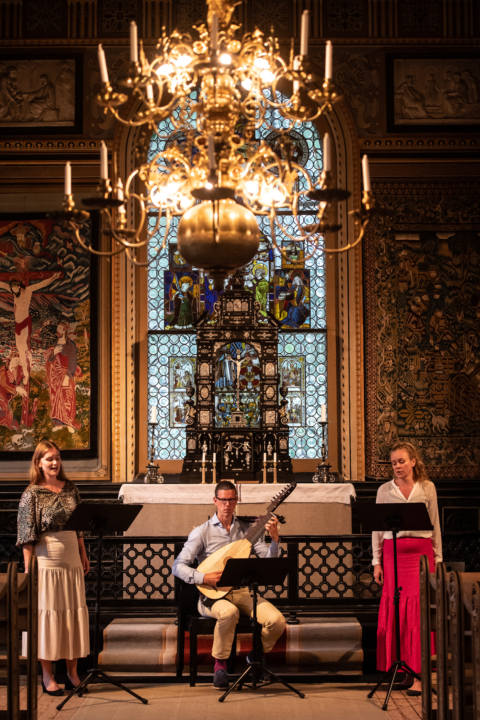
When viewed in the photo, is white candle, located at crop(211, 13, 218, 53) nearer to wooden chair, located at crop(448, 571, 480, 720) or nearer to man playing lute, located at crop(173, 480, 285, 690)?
wooden chair, located at crop(448, 571, 480, 720)

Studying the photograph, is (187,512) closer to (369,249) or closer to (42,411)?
(42,411)

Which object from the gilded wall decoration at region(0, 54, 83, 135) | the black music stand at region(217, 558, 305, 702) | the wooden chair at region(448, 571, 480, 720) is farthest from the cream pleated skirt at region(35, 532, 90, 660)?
the gilded wall decoration at region(0, 54, 83, 135)

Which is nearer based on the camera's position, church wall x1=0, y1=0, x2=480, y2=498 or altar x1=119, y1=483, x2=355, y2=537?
altar x1=119, y1=483, x2=355, y2=537

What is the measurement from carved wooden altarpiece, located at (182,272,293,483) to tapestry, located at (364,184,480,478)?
53.5 inches

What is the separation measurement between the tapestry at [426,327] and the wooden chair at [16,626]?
5.55 m

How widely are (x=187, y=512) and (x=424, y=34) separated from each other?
6461 mm

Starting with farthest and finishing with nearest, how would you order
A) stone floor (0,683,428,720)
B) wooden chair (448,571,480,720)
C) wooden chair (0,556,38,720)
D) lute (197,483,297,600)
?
lute (197,483,297,600) → stone floor (0,683,428,720) → wooden chair (0,556,38,720) → wooden chair (448,571,480,720)

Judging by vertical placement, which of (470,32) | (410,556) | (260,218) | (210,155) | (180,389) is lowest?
(410,556)

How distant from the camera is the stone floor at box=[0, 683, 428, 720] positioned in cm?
574

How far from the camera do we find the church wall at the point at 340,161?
10.1 metres

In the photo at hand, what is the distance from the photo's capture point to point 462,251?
10.2 metres

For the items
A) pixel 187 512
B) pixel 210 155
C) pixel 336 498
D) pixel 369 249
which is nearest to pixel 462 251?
pixel 369 249

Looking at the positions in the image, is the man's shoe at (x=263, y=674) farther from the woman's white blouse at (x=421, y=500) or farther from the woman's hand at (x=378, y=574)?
the woman's white blouse at (x=421, y=500)

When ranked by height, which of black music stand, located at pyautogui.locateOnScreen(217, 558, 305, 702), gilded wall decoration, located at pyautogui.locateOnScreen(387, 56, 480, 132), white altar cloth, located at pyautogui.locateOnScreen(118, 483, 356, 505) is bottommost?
black music stand, located at pyautogui.locateOnScreen(217, 558, 305, 702)
